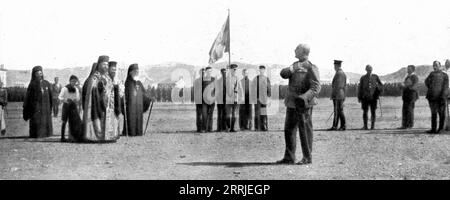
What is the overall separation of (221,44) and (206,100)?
212 inches

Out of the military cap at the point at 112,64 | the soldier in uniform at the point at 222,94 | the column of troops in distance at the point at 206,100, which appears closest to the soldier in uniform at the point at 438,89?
the column of troops in distance at the point at 206,100

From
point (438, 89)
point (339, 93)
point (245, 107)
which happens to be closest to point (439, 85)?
point (438, 89)

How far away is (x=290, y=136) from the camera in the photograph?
9.27 meters

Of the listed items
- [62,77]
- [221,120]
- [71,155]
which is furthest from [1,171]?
[62,77]

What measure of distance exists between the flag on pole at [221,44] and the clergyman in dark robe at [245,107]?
442 cm

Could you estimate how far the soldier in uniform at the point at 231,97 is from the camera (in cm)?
1612

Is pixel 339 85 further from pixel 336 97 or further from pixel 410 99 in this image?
pixel 410 99

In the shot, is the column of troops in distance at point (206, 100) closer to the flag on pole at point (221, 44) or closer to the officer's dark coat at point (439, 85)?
the officer's dark coat at point (439, 85)

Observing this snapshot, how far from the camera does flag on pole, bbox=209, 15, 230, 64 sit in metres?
20.7

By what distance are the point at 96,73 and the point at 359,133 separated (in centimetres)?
646

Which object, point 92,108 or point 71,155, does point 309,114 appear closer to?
point 71,155

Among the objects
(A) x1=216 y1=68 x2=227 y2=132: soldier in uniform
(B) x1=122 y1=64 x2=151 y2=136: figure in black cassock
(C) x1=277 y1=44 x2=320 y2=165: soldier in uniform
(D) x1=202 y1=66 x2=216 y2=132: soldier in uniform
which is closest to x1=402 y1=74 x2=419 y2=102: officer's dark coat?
(A) x1=216 y1=68 x2=227 y2=132: soldier in uniform

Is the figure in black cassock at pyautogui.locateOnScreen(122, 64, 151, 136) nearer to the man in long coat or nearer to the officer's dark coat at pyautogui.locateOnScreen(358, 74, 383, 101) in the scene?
the man in long coat
